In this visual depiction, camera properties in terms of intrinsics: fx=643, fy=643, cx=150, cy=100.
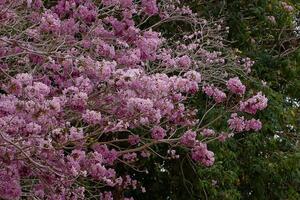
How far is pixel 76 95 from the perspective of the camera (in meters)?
3.86

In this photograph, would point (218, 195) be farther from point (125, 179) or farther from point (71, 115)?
point (71, 115)


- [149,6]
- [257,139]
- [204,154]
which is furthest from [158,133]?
[257,139]

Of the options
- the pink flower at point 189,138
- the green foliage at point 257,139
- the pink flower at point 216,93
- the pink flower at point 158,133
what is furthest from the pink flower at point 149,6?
the green foliage at point 257,139

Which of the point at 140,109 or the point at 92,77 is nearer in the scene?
the point at 140,109

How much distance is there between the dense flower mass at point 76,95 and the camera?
3623 mm

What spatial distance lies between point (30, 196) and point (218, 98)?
1.96 m

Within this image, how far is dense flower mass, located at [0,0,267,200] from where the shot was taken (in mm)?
3623

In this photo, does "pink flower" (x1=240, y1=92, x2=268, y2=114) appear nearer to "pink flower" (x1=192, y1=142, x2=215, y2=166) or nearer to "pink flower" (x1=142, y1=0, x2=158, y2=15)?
"pink flower" (x1=192, y1=142, x2=215, y2=166)

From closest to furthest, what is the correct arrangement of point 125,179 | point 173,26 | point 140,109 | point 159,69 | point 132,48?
point 140,109 → point 132,48 → point 159,69 → point 125,179 → point 173,26

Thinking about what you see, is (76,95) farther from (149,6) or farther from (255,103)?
(149,6)

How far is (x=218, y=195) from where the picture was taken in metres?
6.29

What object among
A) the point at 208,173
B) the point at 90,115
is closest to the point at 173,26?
the point at 208,173

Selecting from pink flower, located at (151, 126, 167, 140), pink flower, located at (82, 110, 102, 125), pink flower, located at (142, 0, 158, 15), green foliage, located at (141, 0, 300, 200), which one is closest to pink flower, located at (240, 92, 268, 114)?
pink flower, located at (151, 126, 167, 140)

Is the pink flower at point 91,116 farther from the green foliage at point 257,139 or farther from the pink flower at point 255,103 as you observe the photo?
the green foliage at point 257,139
